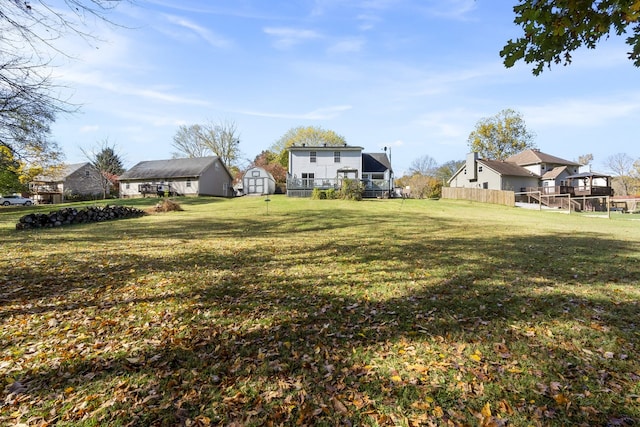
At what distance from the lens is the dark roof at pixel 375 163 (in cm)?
3888

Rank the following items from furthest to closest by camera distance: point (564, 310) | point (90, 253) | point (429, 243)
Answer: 1. point (429, 243)
2. point (90, 253)
3. point (564, 310)

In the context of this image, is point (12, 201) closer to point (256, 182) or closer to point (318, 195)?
point (256, 182)

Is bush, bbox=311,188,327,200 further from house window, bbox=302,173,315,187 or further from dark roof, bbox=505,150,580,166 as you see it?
dark roof, bbox=505,150,580,166

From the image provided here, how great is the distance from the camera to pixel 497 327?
164 inches

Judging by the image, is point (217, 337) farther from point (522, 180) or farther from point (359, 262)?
point (522, 180)

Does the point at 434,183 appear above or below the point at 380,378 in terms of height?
above

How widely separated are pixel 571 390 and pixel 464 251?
6370 millimetres

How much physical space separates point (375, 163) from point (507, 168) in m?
19.0

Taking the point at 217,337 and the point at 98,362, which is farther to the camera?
the point at 217,337

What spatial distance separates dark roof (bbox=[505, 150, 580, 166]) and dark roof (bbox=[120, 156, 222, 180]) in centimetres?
4537

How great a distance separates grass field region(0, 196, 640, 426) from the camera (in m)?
2.75

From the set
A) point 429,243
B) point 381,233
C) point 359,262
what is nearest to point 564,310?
point 359,262

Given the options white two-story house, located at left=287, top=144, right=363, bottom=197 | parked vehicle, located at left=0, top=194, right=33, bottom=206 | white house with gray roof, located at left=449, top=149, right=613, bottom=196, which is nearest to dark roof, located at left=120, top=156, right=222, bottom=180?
parked vehicle, located at left=0, top=194, right=33, bottom=206

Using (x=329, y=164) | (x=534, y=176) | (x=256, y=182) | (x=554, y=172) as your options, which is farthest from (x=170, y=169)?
(x=554, y=172)
